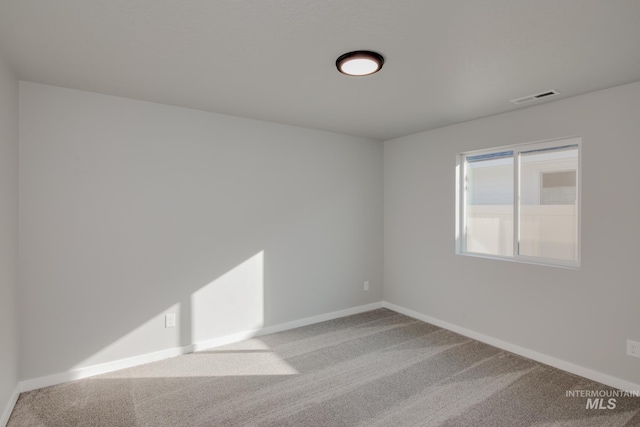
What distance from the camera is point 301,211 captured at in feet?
13.5

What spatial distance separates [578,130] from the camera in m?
2.90

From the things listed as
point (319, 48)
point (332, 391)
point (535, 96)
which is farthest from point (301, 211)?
point (535, 96)

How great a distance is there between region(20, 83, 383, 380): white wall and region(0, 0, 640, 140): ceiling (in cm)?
44

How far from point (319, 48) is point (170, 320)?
2772 mm

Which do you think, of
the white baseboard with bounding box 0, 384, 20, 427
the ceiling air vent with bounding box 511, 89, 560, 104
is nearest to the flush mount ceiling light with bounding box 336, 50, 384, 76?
the ceiling air vent with bounding box 511, 89, 560, 104

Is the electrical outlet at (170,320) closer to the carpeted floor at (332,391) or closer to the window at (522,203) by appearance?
the carpeted floor at (332,391)

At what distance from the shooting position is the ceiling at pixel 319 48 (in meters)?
1.69

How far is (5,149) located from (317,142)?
9.57 feet

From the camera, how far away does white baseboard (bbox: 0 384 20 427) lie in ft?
7.10

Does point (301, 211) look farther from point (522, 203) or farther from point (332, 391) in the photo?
point (522, 203)

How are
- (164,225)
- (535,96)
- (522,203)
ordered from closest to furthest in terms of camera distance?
(535,96), (164,225), (522,203)

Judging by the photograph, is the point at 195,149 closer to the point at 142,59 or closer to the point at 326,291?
the point at 142,59

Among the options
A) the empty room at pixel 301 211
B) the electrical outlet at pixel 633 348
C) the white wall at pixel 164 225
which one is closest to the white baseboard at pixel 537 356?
the empty room at pixel 301 211

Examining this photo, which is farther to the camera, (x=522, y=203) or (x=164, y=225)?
(x=522, y=203)
